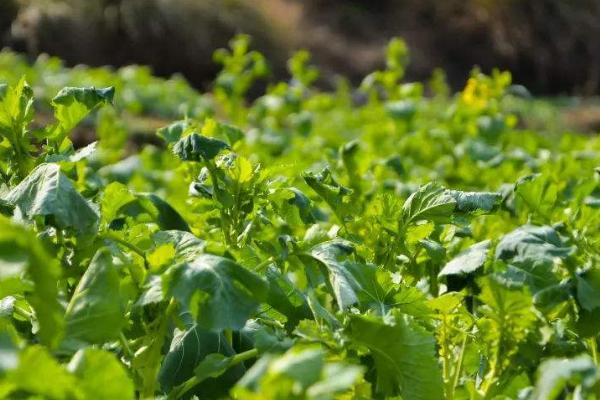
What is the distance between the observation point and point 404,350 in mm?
1256

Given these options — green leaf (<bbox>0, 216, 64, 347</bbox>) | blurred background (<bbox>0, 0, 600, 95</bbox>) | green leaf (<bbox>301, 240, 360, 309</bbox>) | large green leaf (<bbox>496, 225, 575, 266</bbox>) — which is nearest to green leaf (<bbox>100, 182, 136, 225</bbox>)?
green leaf (<bbox>301, 240, 360, 309</bbox>)

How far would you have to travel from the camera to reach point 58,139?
1.62 m

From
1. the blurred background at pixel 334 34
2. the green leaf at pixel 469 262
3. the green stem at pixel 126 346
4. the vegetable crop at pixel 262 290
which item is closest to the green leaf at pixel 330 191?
the vegetable crop at pixel 262 290

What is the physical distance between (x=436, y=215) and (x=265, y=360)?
725 millimetres

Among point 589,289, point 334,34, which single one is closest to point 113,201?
point 589,289

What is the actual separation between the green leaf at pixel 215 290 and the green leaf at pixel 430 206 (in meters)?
0.42

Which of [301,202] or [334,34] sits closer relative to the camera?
[301,202]

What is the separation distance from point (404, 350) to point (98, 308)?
376 millimetres

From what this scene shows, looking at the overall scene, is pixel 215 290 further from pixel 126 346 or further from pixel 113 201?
pixel 113 201

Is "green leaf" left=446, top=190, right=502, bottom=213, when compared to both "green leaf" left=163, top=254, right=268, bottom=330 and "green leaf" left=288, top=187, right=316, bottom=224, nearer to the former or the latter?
"green leaf" left=288, top=187, right=316, bottom=224

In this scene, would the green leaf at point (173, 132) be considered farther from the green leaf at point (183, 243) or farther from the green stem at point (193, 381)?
the green stem at point (193, 381)

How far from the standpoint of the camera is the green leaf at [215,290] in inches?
46.0

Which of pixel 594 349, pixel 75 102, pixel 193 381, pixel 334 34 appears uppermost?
pixel 75 102

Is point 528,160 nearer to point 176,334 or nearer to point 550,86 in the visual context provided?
point 176,334
